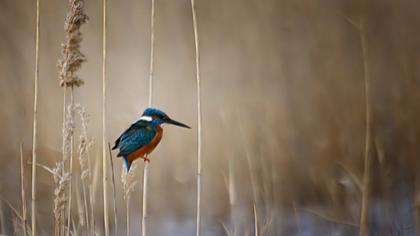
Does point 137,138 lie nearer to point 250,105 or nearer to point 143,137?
point 143,137

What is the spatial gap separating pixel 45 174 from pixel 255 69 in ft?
A: 2.18

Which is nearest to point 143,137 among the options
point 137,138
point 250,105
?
point 137,138

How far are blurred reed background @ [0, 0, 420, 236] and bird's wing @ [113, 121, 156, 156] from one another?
269 mm

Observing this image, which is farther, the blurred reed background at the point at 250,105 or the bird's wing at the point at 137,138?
the blurred reed background at the point at 250,105

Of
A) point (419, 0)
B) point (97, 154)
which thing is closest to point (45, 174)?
point (97, 154)

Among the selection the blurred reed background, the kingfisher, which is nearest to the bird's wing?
the kingfisher

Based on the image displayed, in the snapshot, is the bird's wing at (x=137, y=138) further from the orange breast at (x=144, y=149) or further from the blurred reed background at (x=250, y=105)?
the blurred reed background at (x=250, y=105)

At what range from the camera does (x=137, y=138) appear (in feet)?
3.78

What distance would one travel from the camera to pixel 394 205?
4.97 feet

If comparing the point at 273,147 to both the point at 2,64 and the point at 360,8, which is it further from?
the point at 2,64

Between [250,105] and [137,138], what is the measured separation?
52 centimetres

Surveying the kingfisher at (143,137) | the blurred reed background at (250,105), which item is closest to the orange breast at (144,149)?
the kingfisher at (143,137)

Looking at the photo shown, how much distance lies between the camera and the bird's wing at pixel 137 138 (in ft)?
3.78

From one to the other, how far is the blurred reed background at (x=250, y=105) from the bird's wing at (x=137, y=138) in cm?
27
